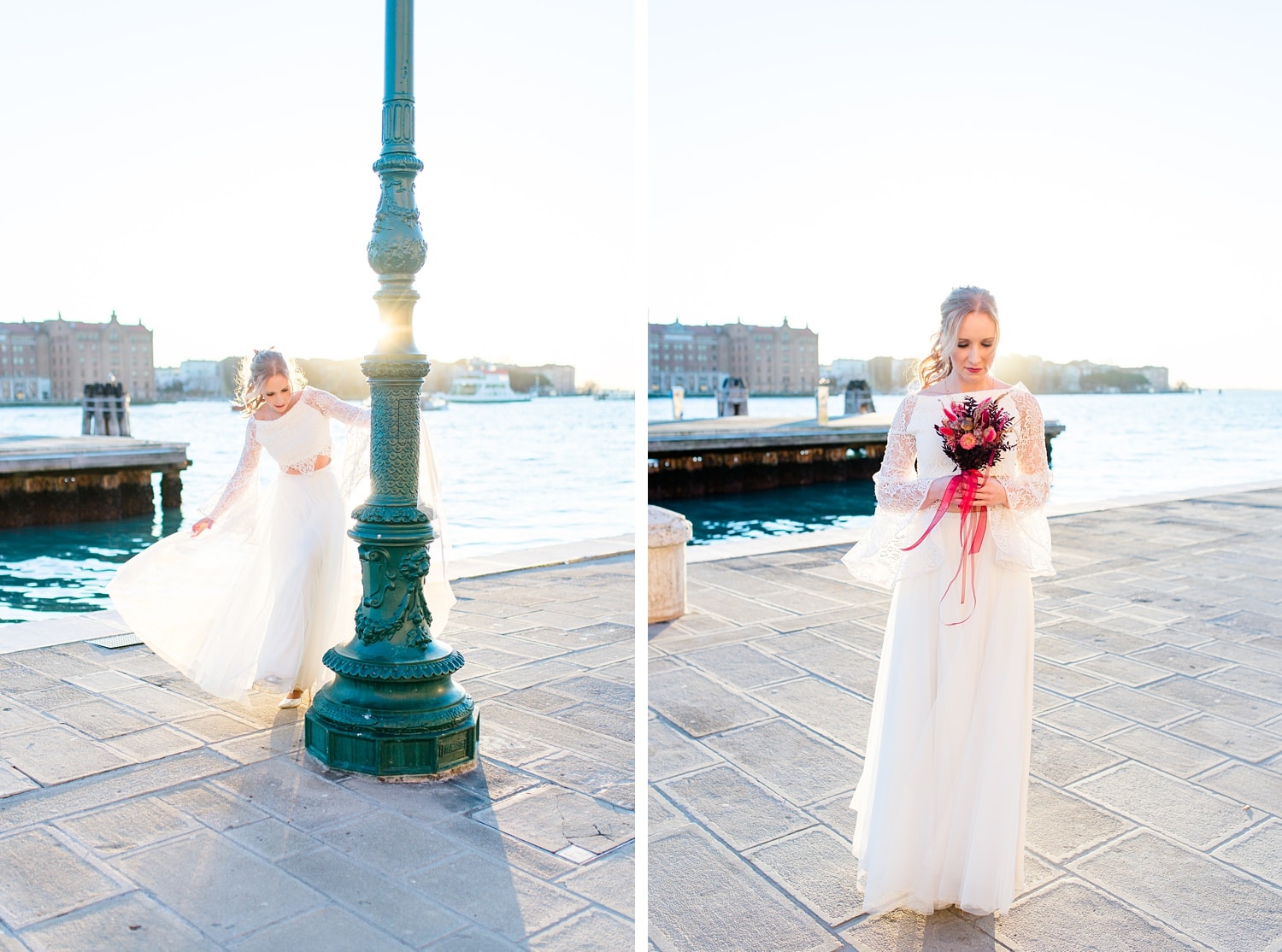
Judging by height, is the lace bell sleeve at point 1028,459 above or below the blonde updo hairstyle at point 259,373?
below

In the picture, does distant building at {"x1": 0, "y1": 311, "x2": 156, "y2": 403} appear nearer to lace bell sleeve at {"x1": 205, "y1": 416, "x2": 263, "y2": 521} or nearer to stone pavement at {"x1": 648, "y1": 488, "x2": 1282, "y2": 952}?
lace bell sleeve at {"x1": 205, "y1": 416, "x2": 263, "y2": 521}

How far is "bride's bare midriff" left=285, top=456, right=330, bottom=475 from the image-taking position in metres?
4.61

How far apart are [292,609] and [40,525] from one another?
18.6 meters

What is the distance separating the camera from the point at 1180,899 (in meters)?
2.86

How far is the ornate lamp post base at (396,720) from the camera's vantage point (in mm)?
3666

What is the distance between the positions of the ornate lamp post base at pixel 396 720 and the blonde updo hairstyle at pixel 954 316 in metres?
2.09

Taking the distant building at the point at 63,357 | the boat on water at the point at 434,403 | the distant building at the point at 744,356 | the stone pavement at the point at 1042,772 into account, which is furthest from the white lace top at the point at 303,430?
the distant building at the point at 744,356

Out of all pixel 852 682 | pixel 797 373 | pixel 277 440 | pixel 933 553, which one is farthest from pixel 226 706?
pixel 797 373

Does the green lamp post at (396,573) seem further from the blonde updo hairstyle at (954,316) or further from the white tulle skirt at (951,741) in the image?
the blonde updo hairstyle at (954,316)

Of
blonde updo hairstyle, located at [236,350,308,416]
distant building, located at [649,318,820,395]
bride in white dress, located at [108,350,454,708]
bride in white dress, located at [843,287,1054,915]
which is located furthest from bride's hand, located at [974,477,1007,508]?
distant building, located at [649,318,820,395]

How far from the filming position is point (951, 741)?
2756mm

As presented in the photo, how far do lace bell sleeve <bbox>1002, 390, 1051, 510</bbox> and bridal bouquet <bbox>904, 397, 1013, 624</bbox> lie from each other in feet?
A: 0.21

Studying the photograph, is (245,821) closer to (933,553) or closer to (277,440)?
(277,440)

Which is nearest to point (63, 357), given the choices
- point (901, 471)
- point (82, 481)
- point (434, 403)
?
point (434, 403)
